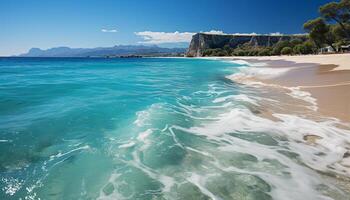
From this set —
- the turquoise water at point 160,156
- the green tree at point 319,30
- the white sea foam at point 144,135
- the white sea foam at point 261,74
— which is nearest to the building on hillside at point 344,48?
the green tree at point 319,30

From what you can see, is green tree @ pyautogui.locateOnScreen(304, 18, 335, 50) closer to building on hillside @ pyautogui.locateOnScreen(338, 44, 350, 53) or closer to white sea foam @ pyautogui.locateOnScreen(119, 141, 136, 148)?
building on hillside @ pyautogui.locateOnScreen(338, 44, 350, 53)

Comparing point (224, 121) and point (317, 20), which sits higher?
point (317, 20)

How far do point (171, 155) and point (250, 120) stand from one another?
3999mm

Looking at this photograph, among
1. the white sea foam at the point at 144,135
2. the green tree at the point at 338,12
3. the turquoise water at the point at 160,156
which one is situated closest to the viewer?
the turquoise water at the point at 160,156

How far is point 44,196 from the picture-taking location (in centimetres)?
450

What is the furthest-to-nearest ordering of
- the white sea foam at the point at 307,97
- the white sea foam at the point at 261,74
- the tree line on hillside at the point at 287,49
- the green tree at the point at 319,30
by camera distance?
the tree line on hillside at the point at 287,49
the green tree at the point at 319,30
the white sea foam at the point at 261,74
the white sea foam at the point at 307,97

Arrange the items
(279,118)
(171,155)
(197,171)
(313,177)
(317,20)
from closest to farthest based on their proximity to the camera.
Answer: (313,177) → (197,171) → (171,155) → (279,118) → (317,20)

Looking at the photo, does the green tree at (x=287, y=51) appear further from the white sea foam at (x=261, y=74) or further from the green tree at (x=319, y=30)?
the white sea foam at (x=261, y=74)

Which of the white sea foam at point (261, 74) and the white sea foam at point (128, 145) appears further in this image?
the white sea foam at point (261, 74)

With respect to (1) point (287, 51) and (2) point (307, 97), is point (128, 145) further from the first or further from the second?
(1) point (287, 51)

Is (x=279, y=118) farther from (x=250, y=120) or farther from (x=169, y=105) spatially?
(x=169, y=105)

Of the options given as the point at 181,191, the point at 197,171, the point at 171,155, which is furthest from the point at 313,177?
the point at 171,155

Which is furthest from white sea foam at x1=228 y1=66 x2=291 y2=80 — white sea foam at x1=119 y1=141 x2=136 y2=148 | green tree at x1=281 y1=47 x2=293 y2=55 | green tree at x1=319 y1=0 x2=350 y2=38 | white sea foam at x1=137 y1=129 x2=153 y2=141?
green tree at x1=281 y1=47 x2=293 y2=55

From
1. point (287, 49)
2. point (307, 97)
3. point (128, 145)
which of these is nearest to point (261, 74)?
point (307, 97)
